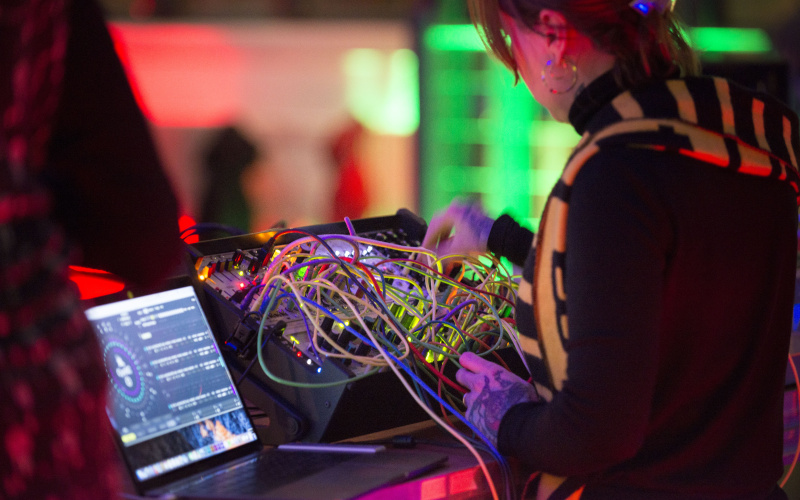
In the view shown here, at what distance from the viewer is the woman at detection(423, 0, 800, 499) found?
2.54 ft

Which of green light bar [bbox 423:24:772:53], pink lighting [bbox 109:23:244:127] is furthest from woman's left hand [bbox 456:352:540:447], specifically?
pink lighting [bbox 109:23:244:127]

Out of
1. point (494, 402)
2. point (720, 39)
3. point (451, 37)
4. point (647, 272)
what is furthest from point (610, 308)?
point (720, 39)

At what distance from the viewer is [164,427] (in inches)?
37.7

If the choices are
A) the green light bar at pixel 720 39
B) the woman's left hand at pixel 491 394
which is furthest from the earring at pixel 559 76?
the green light bar at pixel 720 39

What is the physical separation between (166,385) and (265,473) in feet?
0.59

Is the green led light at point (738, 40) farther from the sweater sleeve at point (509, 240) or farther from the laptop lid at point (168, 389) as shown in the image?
the laptop lid at point (168, 389)

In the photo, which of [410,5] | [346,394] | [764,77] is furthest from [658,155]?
[410,5]

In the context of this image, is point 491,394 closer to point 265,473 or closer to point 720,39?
point 265,473

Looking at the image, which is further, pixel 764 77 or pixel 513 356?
pixel 764 77

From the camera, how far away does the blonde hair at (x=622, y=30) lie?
2.83ft

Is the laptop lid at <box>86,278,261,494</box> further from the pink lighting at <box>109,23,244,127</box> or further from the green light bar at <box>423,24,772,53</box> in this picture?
the pink lighting at <box>109,23,244,127</box>

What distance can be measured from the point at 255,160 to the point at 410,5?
141cm

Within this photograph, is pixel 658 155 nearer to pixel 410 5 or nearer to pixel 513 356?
pixel 513 356

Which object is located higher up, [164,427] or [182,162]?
[182,162]
